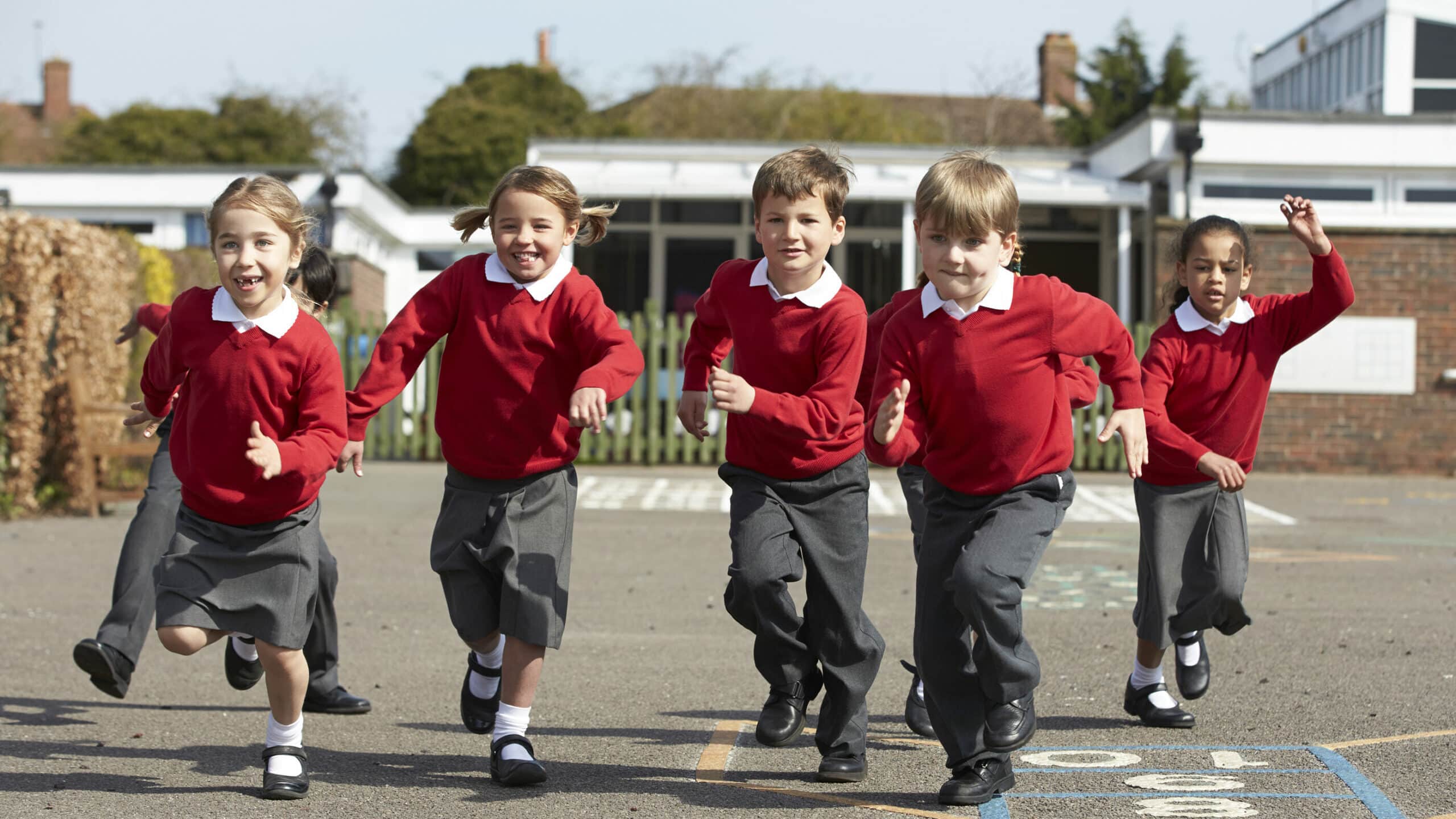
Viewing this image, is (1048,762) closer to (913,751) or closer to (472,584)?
(913,751)

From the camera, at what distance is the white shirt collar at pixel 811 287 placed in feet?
15.9

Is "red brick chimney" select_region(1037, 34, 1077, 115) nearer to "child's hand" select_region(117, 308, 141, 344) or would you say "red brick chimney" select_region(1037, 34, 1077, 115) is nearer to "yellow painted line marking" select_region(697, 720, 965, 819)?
"child's hand" select_region(117, 308, 141, 344)

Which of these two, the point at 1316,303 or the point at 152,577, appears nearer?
the point at 1316,303

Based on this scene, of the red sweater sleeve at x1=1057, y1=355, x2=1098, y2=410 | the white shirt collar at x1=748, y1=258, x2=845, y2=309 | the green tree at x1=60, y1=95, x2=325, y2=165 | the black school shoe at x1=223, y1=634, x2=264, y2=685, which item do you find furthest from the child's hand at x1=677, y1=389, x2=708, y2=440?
the green tree at x1=60, y1=95, x2=325, y2=165

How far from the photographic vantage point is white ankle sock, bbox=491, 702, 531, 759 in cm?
483

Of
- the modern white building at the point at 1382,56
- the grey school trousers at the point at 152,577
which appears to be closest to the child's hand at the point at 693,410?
the grey school trousers at the point at 152,577

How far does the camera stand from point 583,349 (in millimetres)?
4926

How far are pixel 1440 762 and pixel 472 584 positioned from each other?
309 cm

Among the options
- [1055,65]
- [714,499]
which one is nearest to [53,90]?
[1055,65]

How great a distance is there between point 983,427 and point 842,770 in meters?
1.14

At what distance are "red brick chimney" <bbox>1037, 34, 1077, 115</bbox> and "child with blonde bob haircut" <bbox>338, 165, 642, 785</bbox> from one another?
5729 cm

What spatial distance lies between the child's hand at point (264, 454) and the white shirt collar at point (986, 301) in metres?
1.92

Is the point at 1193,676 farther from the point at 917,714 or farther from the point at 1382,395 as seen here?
the point at 1382,395

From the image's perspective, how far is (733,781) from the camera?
486cm
